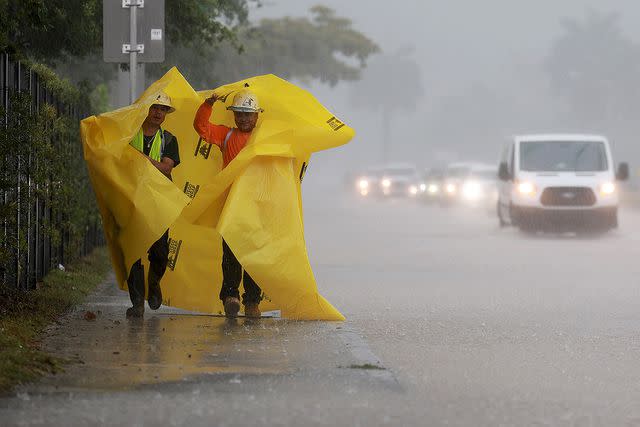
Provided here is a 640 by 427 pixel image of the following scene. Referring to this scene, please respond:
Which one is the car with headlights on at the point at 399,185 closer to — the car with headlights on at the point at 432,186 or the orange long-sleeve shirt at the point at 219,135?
the car with headlights on at the point at 432,186

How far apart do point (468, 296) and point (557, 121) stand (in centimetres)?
13770

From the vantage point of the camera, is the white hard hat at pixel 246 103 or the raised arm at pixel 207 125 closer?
the white hard hat at pixel 246 103

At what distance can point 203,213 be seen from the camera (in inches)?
501

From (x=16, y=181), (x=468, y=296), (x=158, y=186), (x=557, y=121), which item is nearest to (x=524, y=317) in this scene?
(x=468, y=296)

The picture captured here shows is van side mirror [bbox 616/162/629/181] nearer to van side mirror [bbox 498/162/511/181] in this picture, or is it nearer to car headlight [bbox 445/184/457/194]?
van side mirror [bbox 498/162/511/181]

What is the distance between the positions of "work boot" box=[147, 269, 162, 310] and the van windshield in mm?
19208

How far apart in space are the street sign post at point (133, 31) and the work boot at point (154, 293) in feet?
14.0

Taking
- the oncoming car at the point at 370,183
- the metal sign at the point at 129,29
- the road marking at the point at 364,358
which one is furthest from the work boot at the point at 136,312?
the oncoming car at the point at 370,183

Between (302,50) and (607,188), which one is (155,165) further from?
(302,50)

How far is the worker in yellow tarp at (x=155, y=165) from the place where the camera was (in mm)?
12895

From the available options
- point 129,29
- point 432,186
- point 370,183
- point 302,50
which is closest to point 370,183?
point 370,183

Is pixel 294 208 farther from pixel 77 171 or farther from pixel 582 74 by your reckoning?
pixel 582 74

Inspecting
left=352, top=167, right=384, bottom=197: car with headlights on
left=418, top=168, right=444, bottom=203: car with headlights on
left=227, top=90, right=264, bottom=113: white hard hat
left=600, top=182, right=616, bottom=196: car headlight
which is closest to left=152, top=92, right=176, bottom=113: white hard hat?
left=227, top=90, right=264, bottom=113: white hard hat

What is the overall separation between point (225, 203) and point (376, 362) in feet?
9.30
